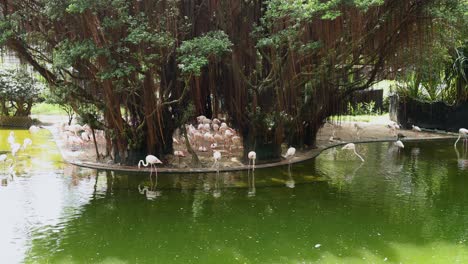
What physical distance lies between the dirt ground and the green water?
0.83 m

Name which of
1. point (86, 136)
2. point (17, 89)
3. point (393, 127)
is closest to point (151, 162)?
point (86, 136)

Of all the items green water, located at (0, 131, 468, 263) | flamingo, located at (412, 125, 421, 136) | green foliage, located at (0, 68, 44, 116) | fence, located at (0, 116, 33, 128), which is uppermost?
green foliage, located at (0, 68, 44, 116)

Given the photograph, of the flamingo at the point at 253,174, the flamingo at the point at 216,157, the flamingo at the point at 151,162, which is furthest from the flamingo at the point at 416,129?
the flamingo at the point at 151,162

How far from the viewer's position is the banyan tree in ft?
25.0

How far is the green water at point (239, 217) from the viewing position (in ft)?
17.1

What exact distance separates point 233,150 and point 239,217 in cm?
498

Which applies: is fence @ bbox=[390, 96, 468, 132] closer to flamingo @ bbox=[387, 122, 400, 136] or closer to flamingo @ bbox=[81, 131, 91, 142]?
flamingo @ bbox=[387, 122, 400, 136]

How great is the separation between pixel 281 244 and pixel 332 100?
22.3 ft

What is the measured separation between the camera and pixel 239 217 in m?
6.48

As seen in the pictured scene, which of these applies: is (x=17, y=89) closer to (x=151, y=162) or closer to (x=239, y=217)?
(x=151, y=162)

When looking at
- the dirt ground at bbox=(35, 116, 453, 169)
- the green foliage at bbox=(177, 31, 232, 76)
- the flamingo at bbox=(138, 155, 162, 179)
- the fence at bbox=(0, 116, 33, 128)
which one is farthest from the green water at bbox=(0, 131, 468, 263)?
the fence at bbox=(0, 116, 33, 128)

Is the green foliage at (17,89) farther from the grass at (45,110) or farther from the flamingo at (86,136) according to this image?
the flamingo at (86,136)

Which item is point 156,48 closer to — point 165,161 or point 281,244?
point 165,161

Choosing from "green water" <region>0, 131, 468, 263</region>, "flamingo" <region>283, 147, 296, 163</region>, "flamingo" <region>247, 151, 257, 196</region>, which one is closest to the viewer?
"green water" <region>0, 131, 468, 263</region>
